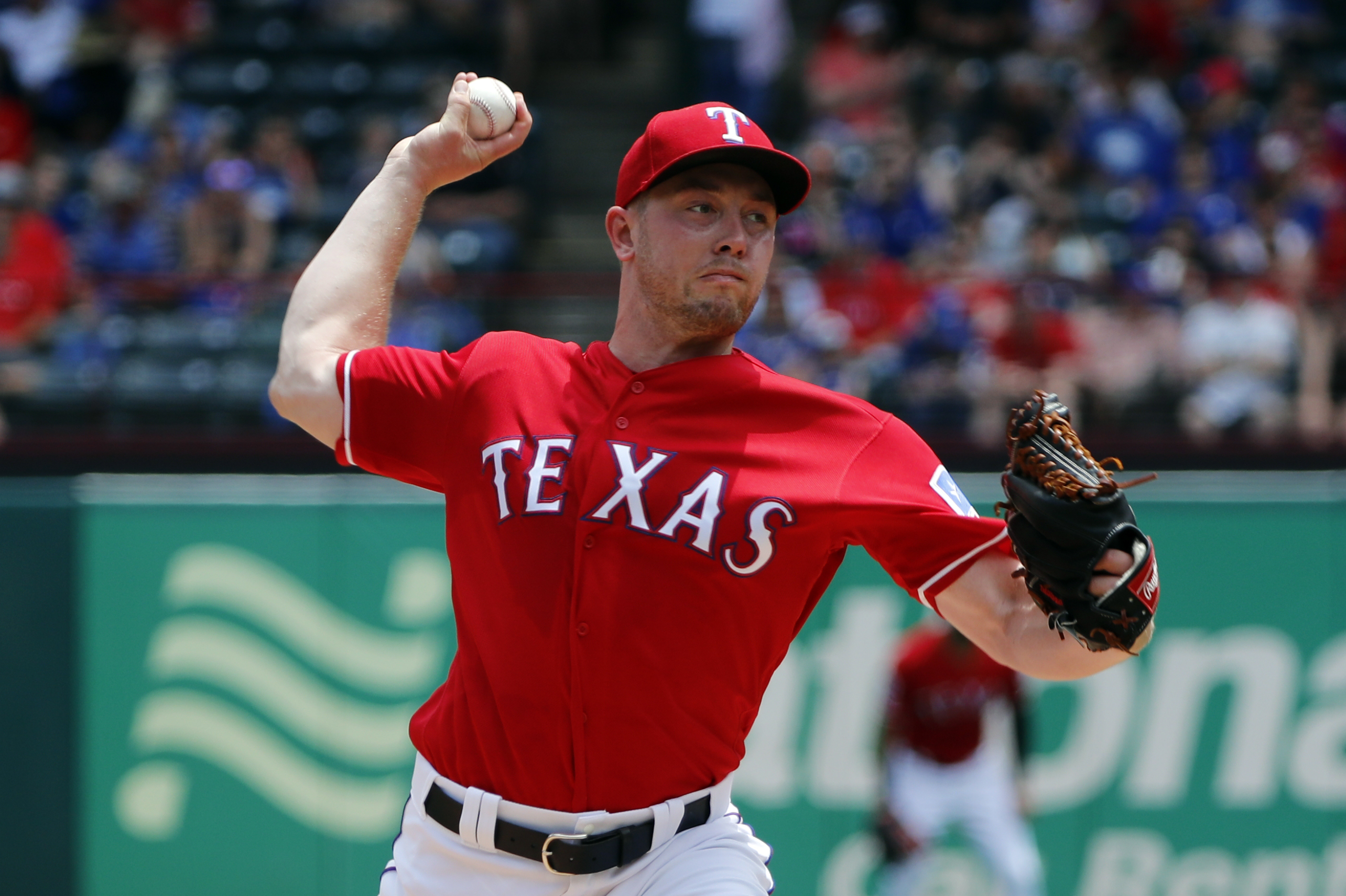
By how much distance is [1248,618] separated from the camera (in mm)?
6867

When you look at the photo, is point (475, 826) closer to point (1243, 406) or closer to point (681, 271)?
point (681, 271)

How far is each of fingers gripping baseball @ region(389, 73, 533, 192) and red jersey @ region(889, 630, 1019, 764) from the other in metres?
4.22

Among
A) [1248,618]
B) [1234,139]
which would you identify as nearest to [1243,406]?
[1248,618]

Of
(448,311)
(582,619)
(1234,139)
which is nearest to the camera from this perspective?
(582,619)

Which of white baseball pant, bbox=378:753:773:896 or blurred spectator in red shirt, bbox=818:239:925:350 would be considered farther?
blurred spectator in red shirt, bbox=818:239:925:350

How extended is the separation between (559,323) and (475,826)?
19.0 ft

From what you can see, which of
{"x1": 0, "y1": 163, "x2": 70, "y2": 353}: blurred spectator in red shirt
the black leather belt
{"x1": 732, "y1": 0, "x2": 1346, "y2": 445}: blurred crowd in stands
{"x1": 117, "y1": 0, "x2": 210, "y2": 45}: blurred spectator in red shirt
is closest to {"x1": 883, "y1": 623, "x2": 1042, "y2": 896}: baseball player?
{"x1": 732, "y1": 0, "x2": 1346, "y2": 445}: blurred crowd in stands

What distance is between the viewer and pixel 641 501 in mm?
2621

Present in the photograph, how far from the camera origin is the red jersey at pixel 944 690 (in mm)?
6547

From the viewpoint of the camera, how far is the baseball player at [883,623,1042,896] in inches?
253

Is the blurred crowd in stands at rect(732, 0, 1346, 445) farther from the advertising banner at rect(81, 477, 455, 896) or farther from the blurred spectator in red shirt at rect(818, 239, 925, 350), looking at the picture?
the advertising banner at rect(81, 477, 455, 896)

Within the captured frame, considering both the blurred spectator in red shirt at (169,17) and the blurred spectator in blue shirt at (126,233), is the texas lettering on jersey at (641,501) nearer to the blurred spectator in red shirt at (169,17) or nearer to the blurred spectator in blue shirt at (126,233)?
the blurred spectator in blue shirt at (126,233)

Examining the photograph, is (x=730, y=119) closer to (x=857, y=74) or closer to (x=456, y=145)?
(x=456, y=145)

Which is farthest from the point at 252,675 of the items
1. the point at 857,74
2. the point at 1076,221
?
the point at 857,74
